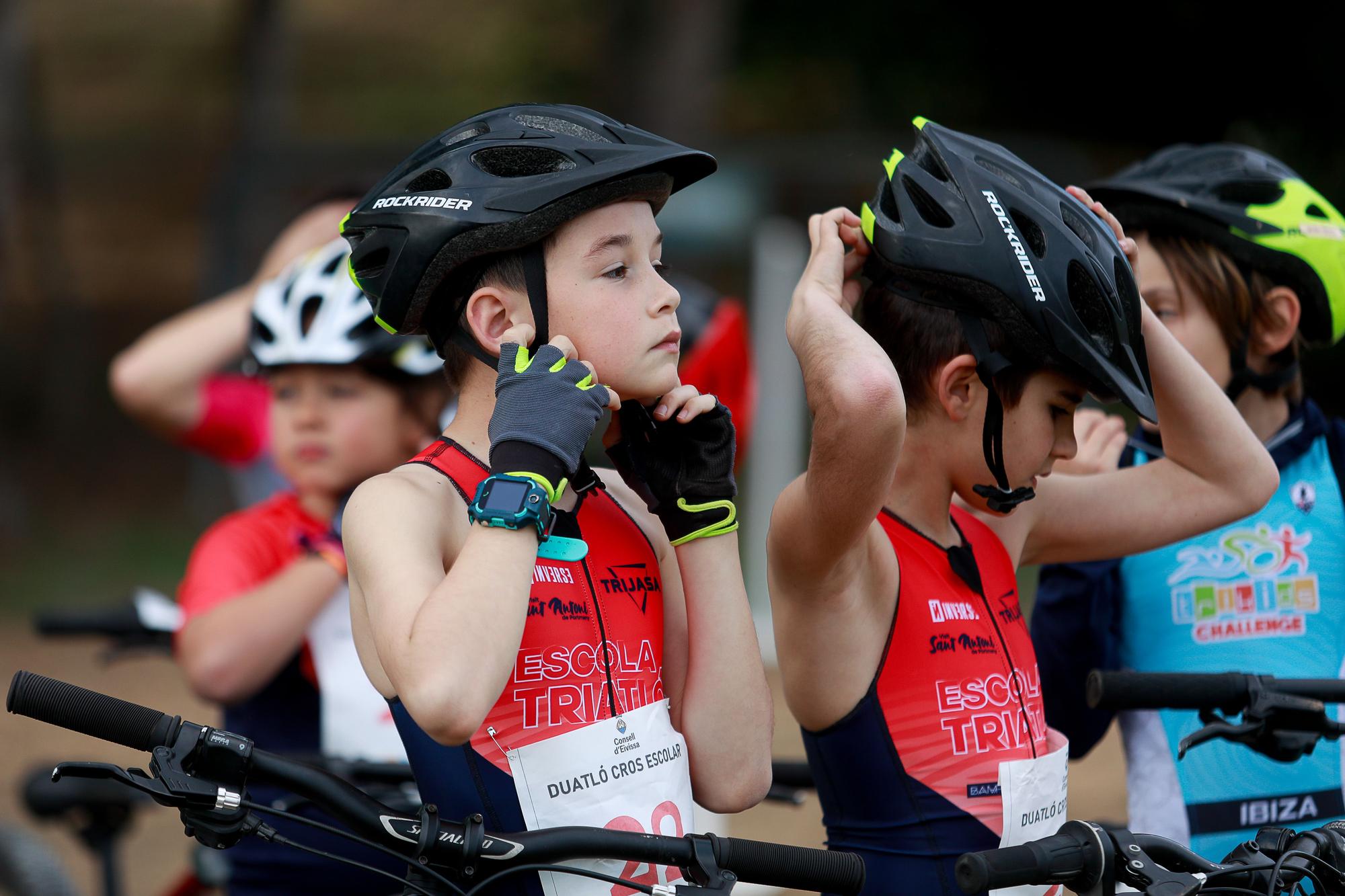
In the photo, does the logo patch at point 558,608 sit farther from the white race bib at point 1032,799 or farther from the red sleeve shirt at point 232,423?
the red sleeve shirt at point 232,423

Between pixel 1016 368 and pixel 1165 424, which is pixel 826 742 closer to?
pixel 1016 368

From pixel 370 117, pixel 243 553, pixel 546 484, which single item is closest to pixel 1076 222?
pixel 546 484

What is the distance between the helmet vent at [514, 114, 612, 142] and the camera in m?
2.65

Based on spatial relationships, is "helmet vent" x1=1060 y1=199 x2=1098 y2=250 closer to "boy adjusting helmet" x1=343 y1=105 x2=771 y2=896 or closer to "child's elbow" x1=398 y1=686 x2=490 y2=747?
"boy adjusting helmet" x1=343 y1=105 x2=771 y2=896

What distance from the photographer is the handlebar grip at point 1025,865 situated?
2137 mm

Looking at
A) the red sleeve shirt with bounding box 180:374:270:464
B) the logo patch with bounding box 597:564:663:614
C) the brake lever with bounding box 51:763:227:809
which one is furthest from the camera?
the red sleeve shirt with bounding box 180:374:270:464

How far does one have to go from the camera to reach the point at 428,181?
2629 mm

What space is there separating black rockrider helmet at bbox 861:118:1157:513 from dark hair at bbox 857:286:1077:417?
0.06ft

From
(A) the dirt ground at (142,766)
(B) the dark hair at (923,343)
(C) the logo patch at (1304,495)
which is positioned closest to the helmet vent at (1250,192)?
(C) the logo patch at (1304,495)

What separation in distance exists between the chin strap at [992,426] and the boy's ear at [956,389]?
41mm


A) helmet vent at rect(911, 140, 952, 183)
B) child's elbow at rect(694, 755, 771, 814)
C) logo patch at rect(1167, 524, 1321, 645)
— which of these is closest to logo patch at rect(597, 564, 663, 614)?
child's elbow at rect(694, 755, 771, 814)

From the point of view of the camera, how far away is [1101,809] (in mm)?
8047

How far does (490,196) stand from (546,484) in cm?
61

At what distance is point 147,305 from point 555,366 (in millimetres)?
26780
